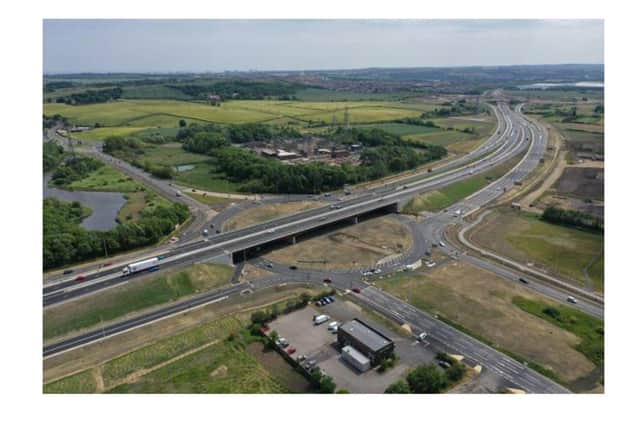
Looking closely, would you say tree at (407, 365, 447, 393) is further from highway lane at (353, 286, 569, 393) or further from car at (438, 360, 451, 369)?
highway lane at (353, 286, 569, 393)

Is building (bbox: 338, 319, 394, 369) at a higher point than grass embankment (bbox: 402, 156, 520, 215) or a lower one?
lower

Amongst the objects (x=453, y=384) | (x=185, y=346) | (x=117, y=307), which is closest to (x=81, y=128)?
(x=117, y=307)

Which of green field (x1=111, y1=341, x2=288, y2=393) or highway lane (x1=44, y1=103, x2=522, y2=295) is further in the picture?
highway lane (x1=44, y1=103, x2=522, y2=295)

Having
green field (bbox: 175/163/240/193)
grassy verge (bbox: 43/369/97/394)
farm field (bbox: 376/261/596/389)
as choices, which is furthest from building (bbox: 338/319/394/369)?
green field (bbox: 175/163/240/193)

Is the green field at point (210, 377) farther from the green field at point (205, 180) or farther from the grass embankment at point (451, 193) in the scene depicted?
the green field at point (205, 180)

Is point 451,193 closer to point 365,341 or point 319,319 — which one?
point 319,319

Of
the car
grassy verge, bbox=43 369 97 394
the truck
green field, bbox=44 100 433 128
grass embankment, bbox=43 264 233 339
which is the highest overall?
green field, bbox=44 100 433 128

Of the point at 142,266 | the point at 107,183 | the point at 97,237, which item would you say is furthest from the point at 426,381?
the point at 107,183
